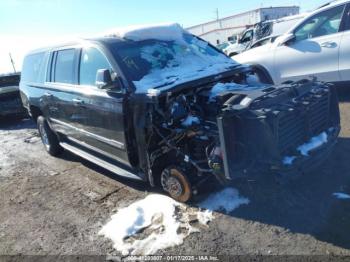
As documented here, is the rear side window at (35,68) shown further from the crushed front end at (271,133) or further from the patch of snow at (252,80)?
Answer: the crushed front end at (271,133)

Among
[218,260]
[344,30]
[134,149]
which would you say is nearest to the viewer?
[218,260]

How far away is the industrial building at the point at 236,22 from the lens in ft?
86.9

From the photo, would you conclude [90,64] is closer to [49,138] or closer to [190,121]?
[190,121]

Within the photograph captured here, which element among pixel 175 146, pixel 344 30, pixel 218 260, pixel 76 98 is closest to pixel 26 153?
pixel 76 98

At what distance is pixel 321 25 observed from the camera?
638cm

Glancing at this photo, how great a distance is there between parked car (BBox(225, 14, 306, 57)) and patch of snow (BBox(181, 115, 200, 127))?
6395 mm

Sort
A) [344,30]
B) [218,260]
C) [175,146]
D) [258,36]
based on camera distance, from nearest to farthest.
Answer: [218,260]
[175,146]
[344,30]
[258,36]

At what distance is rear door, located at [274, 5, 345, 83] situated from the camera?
6160 mm

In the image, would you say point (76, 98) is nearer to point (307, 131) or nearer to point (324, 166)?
point (307, 131)

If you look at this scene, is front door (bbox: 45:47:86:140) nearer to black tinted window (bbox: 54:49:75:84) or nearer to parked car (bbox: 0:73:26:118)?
black tinted window (bbox: 54:49:75:84)

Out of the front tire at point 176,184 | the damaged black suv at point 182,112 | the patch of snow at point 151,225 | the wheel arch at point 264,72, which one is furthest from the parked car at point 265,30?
the patch of snow at point 151,225

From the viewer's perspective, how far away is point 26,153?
7.45 metres

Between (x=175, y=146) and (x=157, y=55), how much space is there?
1357 mm

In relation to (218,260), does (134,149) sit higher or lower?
higher
